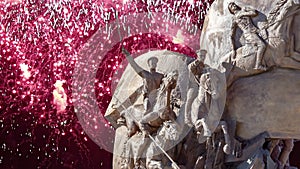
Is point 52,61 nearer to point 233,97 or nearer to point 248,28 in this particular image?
point 233,97

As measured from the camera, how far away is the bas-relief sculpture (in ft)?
21.3

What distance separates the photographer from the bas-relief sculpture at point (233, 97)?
6.50 meters

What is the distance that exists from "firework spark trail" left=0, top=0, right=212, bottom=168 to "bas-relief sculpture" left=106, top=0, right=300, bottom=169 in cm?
426

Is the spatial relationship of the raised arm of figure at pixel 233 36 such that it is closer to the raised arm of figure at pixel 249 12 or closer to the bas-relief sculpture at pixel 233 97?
the bas-relief sculpture at pixel 233 97

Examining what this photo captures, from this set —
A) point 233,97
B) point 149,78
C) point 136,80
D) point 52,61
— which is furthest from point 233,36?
point 52,61

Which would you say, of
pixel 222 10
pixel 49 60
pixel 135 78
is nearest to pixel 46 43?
pixel 49 60

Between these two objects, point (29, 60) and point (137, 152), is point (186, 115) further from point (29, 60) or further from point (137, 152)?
point (29, 60)

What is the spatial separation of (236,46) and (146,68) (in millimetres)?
1196

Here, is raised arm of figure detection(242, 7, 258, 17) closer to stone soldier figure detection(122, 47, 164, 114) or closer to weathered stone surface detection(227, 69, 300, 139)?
weathered stone surface detection(227, 69, 300, 139)

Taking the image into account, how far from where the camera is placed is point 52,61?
460 inches

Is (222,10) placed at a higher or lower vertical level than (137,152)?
higher

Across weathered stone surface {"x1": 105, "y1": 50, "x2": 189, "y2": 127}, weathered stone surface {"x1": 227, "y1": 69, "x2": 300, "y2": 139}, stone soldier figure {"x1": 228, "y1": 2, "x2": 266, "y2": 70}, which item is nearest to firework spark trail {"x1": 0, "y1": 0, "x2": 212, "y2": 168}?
weathered stone surface {"x1": 105, "y1": 50, "x2": 189, "y2": 127}

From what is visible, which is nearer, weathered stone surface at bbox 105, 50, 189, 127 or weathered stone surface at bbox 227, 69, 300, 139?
weathered stone surface at bbox 227, 69, 300, 139

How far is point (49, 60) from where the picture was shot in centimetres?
1166
